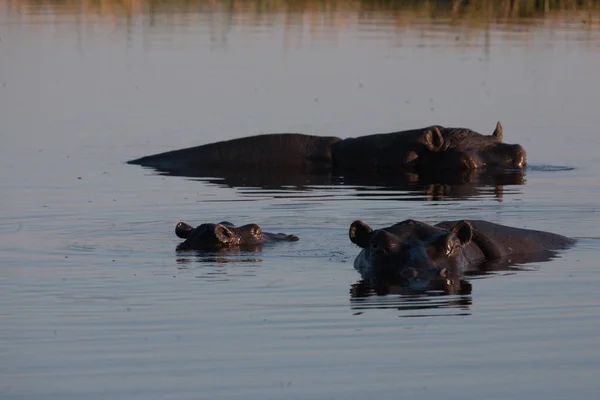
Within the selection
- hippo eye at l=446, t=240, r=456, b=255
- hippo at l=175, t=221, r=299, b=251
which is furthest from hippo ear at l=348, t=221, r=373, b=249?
hippo at l=175, t=221, r=299, b=251

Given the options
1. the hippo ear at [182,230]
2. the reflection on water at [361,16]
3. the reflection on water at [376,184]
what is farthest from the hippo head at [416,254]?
the reflection on water at [361,16]

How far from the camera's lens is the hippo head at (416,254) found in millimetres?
11227

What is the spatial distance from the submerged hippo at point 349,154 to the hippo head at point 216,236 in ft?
20.6

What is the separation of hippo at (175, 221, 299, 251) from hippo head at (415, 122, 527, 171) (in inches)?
266

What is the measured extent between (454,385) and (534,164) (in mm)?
11641

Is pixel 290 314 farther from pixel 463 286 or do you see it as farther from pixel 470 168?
pixel 470 168

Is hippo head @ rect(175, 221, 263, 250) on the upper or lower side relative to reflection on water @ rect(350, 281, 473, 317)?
upper

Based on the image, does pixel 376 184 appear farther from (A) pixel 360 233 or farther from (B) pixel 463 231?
(B) pixel 463 231

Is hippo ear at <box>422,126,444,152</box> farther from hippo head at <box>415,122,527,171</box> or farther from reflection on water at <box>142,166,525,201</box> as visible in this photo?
reflection on water at <box>142,166,525,201</box>

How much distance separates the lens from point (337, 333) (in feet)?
31.1

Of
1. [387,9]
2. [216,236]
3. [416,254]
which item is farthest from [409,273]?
[387,9]

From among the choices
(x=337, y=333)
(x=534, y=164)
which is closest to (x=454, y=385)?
(x=337, y=333)

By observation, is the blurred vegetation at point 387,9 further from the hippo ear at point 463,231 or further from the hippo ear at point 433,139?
the hippo ear at point 463,231

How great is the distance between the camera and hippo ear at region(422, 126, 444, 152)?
65.8 feet
